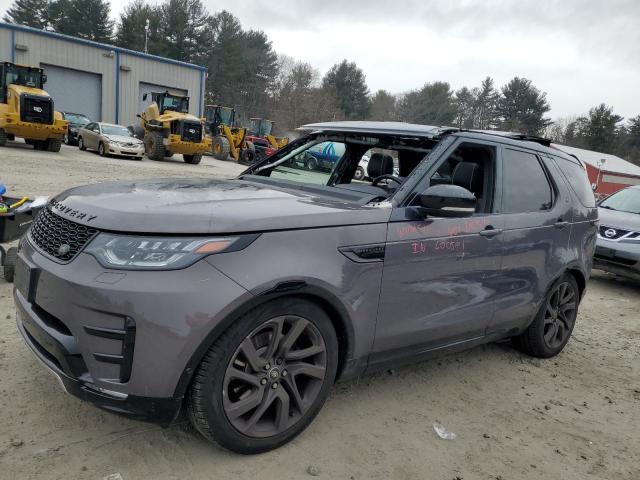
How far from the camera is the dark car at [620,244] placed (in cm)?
741

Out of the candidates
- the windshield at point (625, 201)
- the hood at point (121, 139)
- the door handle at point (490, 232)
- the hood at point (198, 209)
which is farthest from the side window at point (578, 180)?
the hood at point (121, 139)

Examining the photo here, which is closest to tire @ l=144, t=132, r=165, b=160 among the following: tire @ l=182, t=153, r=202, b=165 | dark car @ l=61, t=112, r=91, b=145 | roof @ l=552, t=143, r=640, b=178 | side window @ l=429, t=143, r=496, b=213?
tire @ l=182, t=153, r=202, b=165

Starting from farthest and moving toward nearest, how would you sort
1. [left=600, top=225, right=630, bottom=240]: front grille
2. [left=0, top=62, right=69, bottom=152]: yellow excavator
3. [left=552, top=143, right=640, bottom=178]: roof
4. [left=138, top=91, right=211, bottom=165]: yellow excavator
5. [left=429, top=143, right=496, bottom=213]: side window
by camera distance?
[left=552, top=143, right=640, bottom=178]: roof, [left=138, top=91, right=211, bottom=165]: yellow excavator, [left=0, top=62, right=69, bottom=152]: yellow excavator, [left=600, top=225, right=630, bottom=240]: front grille, [left=429, top=143, right=496, bottom=213]: side window

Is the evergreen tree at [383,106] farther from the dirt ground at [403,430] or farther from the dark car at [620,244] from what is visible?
the dirt ground at [403,430]

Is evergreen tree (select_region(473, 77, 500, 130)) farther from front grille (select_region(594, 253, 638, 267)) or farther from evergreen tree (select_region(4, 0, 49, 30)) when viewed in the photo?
front grille (select_region(594, 253, 638, 267))

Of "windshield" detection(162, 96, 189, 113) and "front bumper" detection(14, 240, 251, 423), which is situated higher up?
"windshield" detection(162, 96, 189, 113)

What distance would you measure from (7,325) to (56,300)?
Result: 2.04 m

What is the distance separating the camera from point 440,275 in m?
3.23

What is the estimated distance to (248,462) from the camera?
2.64m

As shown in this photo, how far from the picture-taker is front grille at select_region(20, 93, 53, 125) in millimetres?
18281

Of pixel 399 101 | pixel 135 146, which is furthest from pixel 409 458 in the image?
pixel 399 101

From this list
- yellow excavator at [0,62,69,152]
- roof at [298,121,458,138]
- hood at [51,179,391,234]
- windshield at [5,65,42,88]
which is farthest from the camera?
windshield at [5,65,42,88]

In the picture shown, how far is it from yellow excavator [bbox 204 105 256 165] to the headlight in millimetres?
24882

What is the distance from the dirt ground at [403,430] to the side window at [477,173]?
1379 mm
